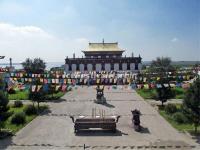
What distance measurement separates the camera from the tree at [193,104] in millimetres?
20984

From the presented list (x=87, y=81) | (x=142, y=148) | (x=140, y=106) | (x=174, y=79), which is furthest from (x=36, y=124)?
(x=87, y=81)

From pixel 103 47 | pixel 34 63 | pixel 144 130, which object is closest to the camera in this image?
pixel 144 130

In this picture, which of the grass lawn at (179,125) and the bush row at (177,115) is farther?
the bush row at (177,115)

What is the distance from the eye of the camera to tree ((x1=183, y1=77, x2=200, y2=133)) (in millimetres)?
20984

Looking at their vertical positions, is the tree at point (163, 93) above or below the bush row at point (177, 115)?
above

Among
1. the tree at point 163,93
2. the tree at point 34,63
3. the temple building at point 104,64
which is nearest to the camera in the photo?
the tree at point 163,93

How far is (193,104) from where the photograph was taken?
21016 mm

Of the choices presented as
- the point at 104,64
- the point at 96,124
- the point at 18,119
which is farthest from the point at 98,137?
the point at 104,64

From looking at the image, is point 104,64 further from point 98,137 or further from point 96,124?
point 98,137

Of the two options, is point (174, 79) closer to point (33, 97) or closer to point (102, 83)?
point (102, 83)

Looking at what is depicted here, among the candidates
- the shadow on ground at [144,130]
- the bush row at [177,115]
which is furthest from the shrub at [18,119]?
the bush row at [177,115]

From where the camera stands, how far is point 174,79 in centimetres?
5066

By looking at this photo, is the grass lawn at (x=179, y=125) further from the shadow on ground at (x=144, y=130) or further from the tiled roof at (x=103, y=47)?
the tiled roof at (x=103, y=47)

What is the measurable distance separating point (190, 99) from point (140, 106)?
41.1ft
